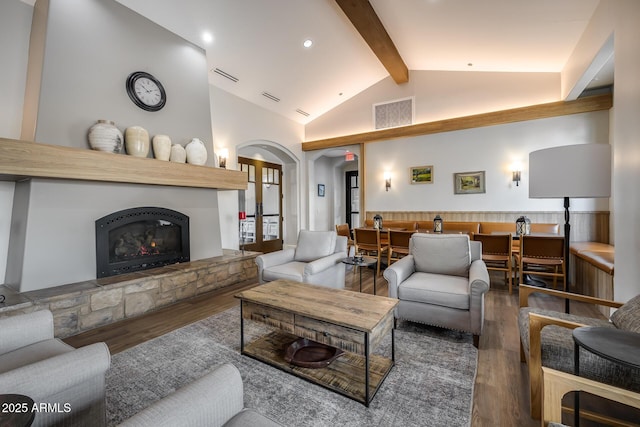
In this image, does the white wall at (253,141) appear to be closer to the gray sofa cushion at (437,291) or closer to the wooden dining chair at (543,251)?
the gray sofa cushion at (437,291)

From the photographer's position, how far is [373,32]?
4.30 m

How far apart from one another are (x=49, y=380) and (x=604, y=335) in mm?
2352

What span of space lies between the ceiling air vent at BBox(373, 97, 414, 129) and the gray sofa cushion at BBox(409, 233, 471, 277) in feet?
13.2

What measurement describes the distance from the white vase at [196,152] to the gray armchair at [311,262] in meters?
1.71

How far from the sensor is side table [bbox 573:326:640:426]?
1.02m

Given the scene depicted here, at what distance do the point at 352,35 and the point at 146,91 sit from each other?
3458mm

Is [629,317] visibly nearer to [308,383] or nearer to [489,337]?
[489,337]

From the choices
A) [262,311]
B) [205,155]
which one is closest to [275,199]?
[205,155]

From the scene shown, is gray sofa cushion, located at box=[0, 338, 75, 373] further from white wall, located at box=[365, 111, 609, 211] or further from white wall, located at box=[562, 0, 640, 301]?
white wall, located at box=[365, 111, 609, 211]

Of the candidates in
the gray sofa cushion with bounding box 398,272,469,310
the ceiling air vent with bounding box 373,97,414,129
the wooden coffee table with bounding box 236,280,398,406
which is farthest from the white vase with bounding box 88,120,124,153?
the ceiling air vent with bounding box 373,97,414,129

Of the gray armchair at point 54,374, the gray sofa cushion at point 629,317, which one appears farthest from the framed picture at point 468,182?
the gray armchair at point 54,374

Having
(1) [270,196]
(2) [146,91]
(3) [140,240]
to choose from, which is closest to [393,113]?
(1) [270,196]

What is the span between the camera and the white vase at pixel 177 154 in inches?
145

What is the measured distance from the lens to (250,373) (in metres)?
2.00
